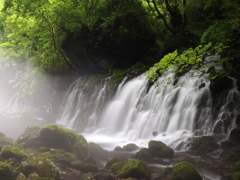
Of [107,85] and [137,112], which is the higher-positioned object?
[107,85]

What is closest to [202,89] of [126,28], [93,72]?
[126,28]

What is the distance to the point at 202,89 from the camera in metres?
10.7

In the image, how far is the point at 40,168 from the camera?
6289 millimetres

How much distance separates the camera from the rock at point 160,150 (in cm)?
828

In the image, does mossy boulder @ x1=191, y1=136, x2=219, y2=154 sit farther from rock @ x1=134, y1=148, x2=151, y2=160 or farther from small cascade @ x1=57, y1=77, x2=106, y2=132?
small cascade @ x1=57, y1=77, x2=106, y2=132

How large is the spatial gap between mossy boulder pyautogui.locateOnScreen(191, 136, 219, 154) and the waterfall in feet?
1.40

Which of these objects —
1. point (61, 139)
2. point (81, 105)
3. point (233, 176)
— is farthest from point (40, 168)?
point (81, 105)

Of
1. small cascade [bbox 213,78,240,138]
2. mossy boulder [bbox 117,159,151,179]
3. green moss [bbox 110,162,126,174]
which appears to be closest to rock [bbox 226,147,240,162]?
small cascade [bbox 213,78,240,138]

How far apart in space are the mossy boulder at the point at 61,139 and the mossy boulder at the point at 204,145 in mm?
4475

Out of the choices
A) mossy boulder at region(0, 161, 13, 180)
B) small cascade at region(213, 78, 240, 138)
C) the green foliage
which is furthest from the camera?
small cascade at region(213, 78, 240, 138)

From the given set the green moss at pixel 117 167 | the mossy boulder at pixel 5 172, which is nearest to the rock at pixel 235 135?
the green moss at pixel 117 167

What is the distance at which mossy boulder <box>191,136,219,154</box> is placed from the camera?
853 centimetres

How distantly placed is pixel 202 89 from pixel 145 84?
12.9 ft

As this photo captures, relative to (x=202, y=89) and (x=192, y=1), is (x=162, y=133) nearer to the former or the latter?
(x=202, y=89)
